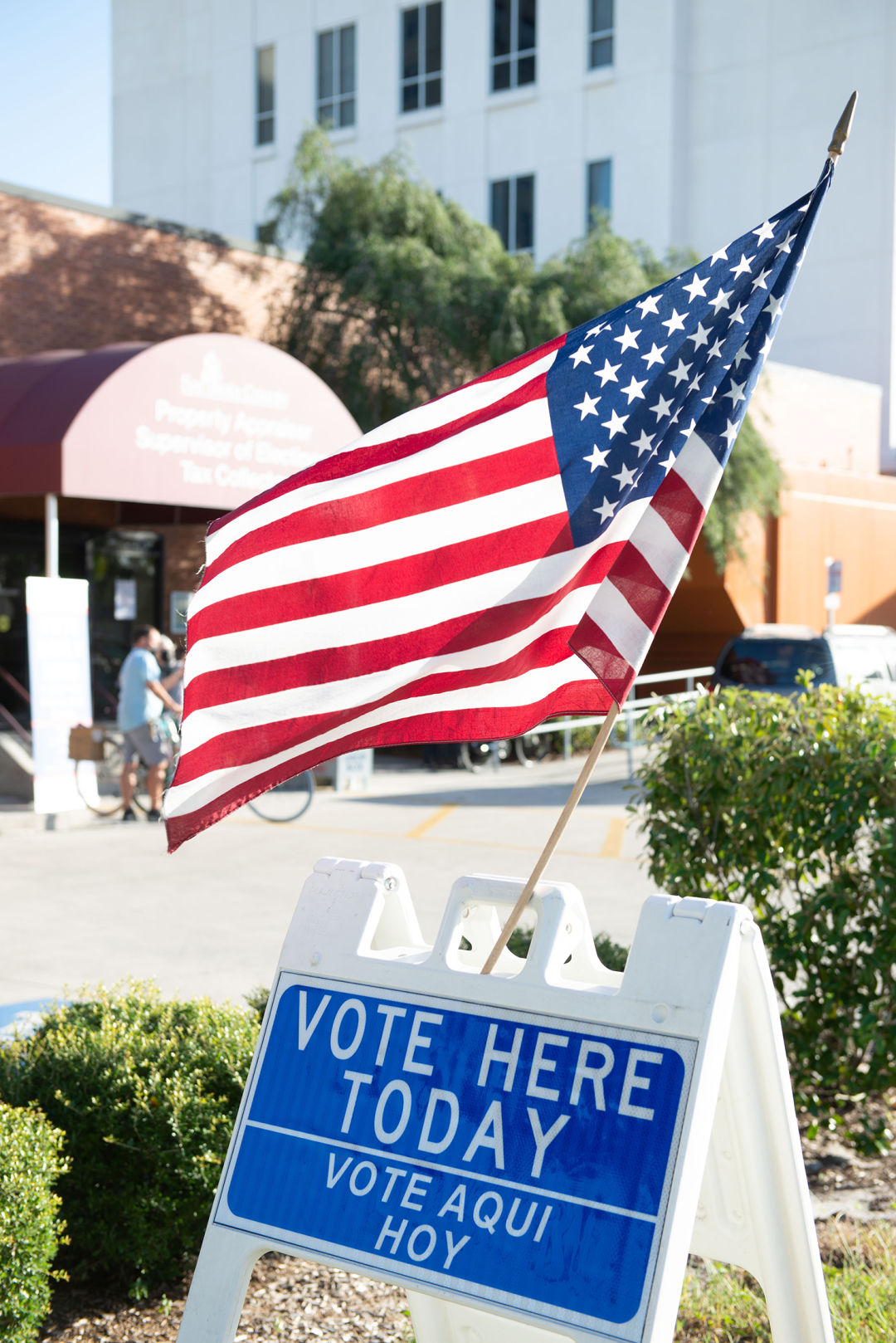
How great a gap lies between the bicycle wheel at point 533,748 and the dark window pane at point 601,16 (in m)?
20.8

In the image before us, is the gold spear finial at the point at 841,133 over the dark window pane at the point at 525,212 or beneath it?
beneath

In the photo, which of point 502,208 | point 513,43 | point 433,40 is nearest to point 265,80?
point 433,40

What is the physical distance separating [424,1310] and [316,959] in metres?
0.75

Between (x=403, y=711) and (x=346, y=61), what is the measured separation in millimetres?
36296

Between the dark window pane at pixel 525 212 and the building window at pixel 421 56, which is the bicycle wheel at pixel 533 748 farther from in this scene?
the building window at pixel 421 56

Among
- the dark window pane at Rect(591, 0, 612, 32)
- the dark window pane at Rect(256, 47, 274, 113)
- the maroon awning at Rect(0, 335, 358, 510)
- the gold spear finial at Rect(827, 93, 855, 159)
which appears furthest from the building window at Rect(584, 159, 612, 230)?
the gold spear finial at Rect(827, 93, 855, 159)

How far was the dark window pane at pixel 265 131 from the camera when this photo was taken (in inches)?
1431

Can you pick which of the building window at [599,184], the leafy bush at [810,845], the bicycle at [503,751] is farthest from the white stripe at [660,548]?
the building window at [599,184]

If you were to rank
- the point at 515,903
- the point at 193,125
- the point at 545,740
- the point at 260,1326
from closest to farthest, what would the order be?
the point at 515,903
the point at 260,1326
the point at 545,740
the point at 193,125

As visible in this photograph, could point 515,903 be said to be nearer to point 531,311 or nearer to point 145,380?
point 145,380

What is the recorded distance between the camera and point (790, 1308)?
246 cm

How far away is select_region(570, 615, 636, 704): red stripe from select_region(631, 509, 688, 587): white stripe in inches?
7.3

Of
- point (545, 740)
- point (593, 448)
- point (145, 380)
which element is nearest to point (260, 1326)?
point (593, 448)

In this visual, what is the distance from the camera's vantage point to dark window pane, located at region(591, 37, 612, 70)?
3238cm
